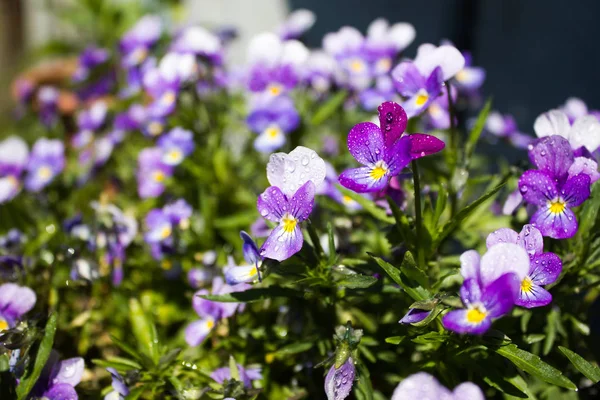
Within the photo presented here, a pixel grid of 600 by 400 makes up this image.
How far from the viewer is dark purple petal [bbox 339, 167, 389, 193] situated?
111 centimetres

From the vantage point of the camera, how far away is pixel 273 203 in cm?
116

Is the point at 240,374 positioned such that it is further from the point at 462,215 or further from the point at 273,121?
the point at 273,121

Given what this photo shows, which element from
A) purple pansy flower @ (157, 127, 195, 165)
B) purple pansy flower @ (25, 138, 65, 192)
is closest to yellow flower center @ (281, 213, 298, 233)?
purple pansy flower @ (157, 127, 195, 165)

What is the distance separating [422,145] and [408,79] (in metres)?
0.34

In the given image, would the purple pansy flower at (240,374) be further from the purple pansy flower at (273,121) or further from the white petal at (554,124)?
the white petal at (554,124)

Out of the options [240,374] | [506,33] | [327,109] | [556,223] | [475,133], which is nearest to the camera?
[556,223]

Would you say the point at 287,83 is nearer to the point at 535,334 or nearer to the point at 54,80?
the point at 535,334

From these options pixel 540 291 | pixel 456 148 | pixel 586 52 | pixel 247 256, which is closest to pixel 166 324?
pixel 247 256

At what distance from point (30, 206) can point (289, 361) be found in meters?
1.32

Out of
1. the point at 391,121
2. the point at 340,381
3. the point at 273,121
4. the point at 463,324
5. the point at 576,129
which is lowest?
the point at 340,381

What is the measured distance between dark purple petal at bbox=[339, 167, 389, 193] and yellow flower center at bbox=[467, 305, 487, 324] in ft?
0.88

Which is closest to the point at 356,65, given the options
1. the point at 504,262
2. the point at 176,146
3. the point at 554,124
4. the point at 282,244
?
the point at 176,146

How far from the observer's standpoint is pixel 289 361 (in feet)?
5.03

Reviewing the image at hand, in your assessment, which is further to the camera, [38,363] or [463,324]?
[38,363]
